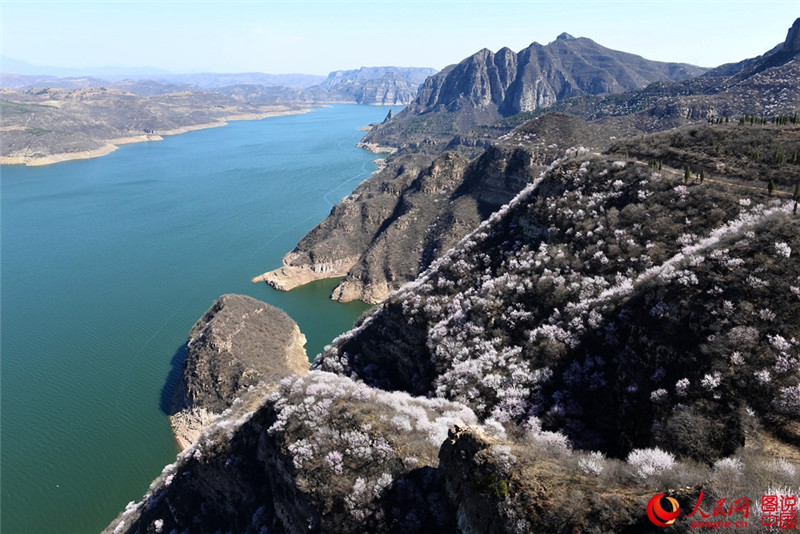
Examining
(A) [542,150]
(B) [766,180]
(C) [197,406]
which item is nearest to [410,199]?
(A) [542,150]

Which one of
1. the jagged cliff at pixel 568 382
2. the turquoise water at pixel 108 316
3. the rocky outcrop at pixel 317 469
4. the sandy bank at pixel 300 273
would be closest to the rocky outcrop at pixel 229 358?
the turquoise water at pixel 108 316

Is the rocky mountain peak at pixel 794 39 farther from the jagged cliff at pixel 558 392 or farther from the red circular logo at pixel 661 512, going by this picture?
the red circular logo at pixel 661 512

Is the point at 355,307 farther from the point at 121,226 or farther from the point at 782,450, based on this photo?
the point at 121,226
